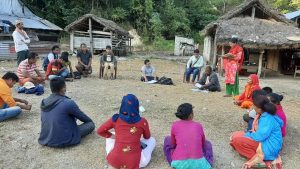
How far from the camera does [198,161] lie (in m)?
4.34

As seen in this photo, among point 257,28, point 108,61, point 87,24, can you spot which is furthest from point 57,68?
point 87,24

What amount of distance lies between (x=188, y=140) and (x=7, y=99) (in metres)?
3.36

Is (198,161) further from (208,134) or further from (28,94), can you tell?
(28,94)

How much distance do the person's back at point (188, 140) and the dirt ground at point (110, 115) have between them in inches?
18.9

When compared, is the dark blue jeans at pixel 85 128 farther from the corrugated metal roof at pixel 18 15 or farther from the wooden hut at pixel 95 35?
the wooden hut at pixel 95 35

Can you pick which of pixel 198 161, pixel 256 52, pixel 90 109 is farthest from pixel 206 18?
pixel 198 161

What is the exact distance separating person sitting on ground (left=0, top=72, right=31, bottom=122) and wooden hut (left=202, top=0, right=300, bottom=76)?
519 inches

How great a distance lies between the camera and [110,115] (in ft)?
22.7

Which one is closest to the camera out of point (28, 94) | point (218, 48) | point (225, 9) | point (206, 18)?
point (28, 94)

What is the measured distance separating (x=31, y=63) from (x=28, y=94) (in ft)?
3.30

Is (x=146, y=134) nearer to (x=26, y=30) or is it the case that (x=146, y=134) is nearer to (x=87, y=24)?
(x=26, y=30)

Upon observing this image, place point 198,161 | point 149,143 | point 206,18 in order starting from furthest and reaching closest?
point 206,18 < point 149,143 < point 198,161

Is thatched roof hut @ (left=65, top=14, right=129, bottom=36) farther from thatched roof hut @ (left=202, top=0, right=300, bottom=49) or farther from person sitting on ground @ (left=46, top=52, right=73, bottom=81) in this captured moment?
person sitting on ground @ (left=46, top=52, right=73, bottom=81)

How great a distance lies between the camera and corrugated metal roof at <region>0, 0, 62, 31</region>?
21.5m
